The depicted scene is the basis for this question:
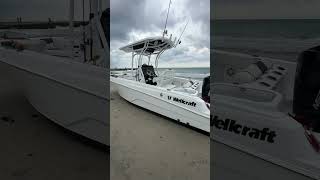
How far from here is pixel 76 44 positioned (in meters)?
0.72

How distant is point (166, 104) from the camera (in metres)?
1.44

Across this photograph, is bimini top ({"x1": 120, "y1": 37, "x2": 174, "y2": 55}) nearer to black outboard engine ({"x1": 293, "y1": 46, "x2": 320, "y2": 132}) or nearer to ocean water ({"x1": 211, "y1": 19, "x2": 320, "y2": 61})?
ocean water ({"x1": 211, "y1": 19, "x2": 320, "y2": 61})

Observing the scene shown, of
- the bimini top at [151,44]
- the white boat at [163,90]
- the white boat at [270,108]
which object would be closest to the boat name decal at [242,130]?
the white boat at [270,108]

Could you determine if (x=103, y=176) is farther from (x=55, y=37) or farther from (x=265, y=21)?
(x=265, y=21)

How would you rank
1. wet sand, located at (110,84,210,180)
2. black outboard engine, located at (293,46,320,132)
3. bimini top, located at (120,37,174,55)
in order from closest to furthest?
black outboard engine, located at (293,46,320,132) < wet sand, located at (110,84,210,180) < bimini top, located at (120,37,174,55)

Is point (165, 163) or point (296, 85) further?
point (165, 163)

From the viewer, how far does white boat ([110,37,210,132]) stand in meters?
1.06

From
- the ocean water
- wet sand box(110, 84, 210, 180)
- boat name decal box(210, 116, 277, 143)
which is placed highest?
the ocean water

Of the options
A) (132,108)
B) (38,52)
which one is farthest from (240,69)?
(38,52)

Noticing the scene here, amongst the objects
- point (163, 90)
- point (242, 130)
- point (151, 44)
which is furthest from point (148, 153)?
point (163, 90)

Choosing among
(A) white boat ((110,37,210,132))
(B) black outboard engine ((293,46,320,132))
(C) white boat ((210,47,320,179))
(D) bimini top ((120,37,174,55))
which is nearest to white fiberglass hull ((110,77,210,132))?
(A) white boat ((110,37,210,132))

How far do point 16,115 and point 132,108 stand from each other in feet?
1.22

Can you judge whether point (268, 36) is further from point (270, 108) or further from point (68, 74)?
point (68, 74)

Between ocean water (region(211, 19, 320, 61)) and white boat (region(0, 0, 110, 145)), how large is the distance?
0.31 metres
